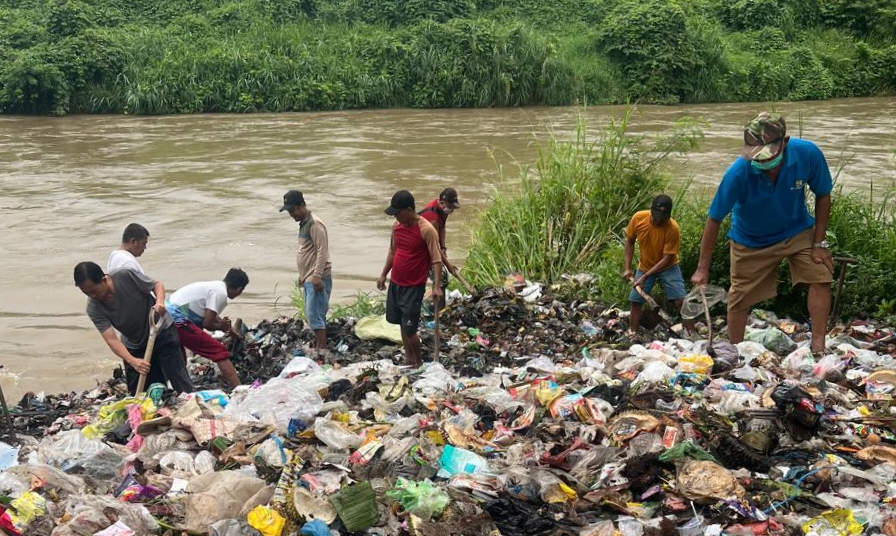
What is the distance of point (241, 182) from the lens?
1500cm

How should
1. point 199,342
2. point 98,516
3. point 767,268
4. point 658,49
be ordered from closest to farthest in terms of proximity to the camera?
1. point 98,516
2. point 767,268
3. point 199,342
4. point 658,49

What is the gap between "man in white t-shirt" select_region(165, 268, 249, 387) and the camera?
246 inches

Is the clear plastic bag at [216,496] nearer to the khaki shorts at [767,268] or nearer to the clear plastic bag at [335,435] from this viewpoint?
the clear plastic bag at [335,435]

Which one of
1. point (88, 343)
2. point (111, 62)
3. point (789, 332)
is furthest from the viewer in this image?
point (111, 62)


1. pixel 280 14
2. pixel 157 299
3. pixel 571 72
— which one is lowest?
pixel 157 299

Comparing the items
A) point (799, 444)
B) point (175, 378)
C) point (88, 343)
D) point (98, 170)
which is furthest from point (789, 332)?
point (98, 170)

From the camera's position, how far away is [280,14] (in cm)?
2627

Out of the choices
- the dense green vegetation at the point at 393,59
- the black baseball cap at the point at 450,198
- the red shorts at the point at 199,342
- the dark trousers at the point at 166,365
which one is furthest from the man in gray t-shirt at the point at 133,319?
the dense green vegetation at the point at 393,59

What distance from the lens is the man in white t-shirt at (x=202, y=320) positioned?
246 inches

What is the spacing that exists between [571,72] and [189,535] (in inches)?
825

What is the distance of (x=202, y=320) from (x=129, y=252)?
0.85 meters

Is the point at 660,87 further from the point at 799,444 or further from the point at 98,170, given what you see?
the point at 799,444

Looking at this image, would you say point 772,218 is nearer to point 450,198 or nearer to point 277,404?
point 450,198

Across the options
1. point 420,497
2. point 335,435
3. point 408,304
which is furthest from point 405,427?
point 408,304
